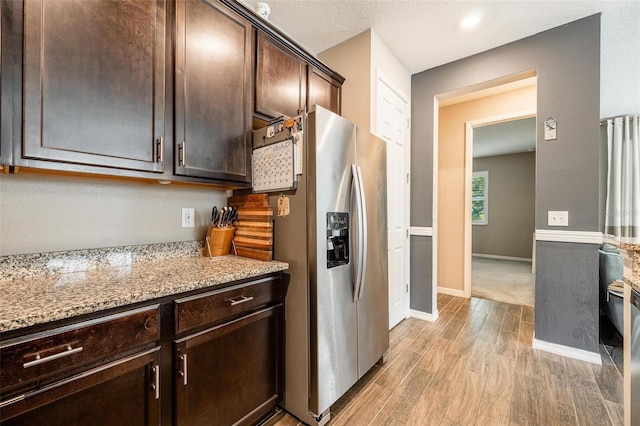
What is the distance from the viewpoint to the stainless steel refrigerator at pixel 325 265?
57.1 inches

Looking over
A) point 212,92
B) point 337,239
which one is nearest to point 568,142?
point 337,239

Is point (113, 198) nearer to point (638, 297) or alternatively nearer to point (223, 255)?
point (223, 255)

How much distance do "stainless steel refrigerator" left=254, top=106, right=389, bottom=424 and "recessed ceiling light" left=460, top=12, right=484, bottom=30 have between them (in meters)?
1.44

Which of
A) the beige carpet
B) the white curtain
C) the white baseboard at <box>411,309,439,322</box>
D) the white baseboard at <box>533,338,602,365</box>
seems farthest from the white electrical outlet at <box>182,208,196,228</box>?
the white curtain

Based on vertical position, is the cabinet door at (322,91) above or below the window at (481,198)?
above

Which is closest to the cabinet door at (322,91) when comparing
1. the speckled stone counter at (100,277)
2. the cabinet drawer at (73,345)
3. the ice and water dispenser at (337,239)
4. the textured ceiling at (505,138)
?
the ice and water dispenser at (337,239)

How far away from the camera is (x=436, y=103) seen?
299 cm

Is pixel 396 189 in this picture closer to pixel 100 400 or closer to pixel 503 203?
pixel 100 400

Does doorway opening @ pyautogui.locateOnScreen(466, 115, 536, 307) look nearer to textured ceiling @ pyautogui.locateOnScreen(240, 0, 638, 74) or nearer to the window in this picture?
the window

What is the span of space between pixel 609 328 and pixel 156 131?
4116 mm

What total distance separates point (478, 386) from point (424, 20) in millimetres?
2779

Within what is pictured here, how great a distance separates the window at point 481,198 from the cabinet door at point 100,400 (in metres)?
7.76

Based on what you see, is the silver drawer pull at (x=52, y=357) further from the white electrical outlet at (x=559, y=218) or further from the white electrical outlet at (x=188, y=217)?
the white electrical outlet at (x=559, y=218)

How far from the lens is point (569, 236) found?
2.18 metres
